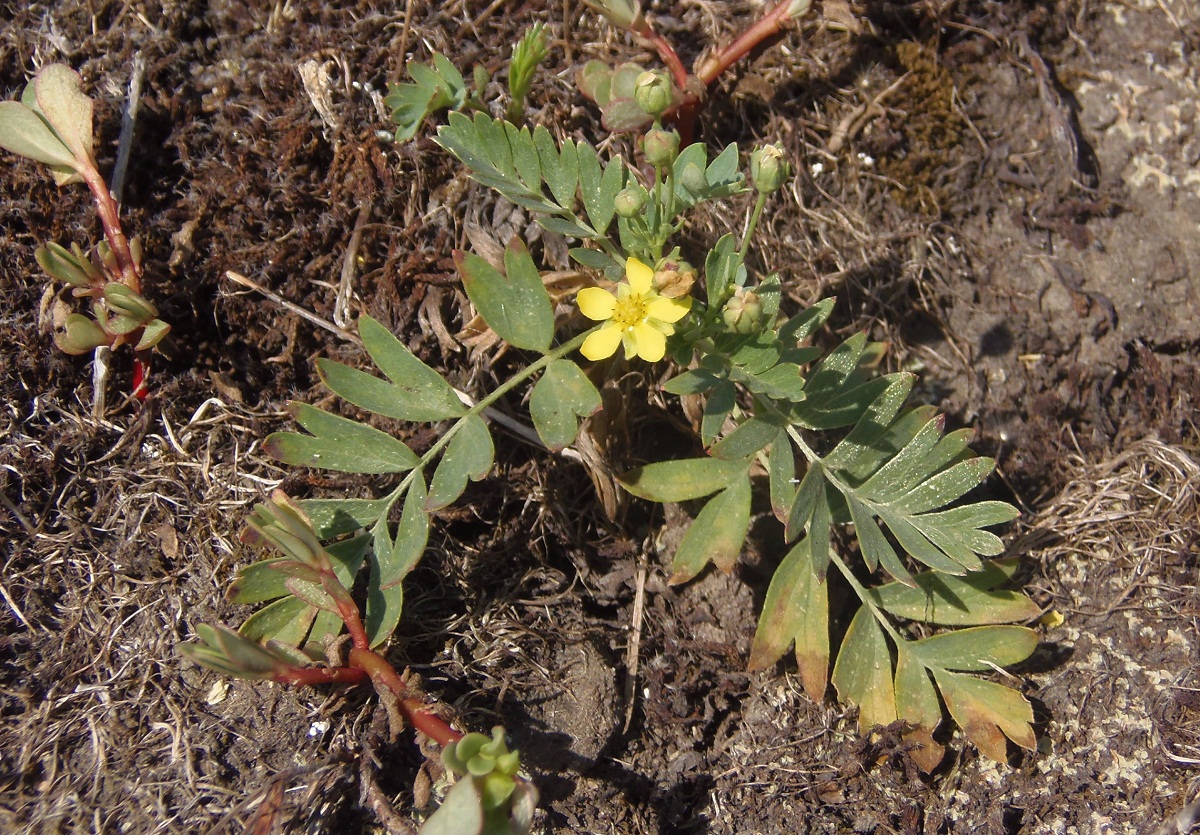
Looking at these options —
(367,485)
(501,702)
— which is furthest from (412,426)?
(501,702)

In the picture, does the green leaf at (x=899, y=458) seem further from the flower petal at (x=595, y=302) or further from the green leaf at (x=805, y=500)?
the flower petal at (x=595, y=302)

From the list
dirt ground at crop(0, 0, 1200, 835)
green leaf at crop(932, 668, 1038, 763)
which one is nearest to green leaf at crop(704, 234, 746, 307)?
dirt ground at crop(0, 0, 1200, 835)

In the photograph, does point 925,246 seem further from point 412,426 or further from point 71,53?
A: point 71,53

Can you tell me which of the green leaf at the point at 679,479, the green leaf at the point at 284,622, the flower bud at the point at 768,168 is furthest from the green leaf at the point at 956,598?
the green leaf at the point at 284,622

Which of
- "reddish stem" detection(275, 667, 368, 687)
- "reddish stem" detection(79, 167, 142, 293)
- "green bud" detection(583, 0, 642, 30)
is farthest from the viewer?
"green bud" detection(583, 0, 642, 30)

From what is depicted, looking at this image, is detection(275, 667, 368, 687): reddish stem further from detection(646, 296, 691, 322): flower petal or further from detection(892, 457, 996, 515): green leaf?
detection(892, 457, 996, 515): green leaf

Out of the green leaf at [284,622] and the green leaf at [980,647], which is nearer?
the green leaf at [284,622]

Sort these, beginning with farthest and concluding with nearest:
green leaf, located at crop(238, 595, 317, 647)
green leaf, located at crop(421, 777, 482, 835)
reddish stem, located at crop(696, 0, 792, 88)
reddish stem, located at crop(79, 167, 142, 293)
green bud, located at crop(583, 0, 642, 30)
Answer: reddish stem, located at crop(696, 0, 792, 88)
green bud, located at crop(583, 0, 642, 30)
reddish stem, located at crop(79, 167, 142, 293)
green leaf, located at crop(238, 595, 317, 647)
green leaf, located at crop(421, 777, 482, 835)
